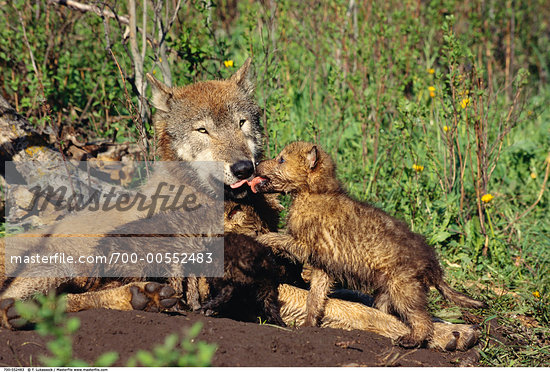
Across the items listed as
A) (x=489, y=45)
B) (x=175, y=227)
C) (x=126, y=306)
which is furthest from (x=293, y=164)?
(x=489, y=45)

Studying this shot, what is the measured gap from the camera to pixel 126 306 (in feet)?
13.5

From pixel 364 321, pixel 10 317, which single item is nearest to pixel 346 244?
pixel 364 321

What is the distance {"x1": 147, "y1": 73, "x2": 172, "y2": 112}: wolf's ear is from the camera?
4988 mm

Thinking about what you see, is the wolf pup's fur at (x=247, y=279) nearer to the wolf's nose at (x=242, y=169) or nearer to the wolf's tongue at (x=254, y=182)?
the wolf's tongue at (x=254, y=182)

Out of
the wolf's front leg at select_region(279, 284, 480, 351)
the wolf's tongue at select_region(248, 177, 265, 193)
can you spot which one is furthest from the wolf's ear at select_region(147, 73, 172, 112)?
the wolf's front leg at select_region(279, 284, 480, 351)

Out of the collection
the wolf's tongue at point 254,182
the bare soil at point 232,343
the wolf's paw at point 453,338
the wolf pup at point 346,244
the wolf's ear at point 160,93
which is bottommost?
the wolf's paw at point 453,338

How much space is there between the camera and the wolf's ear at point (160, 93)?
499cm

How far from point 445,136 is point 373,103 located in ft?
4.20

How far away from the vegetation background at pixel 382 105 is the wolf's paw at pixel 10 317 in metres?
2.00

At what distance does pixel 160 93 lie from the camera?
5027mm

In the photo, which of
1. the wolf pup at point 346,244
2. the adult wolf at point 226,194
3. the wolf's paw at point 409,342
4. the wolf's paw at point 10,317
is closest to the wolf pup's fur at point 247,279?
the wolf pup at point 346,244

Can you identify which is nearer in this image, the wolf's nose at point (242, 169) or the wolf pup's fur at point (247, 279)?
the wolf pup's fur at point (247, 279)

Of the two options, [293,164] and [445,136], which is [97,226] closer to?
[293,164]

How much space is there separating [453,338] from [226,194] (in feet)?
6.89
